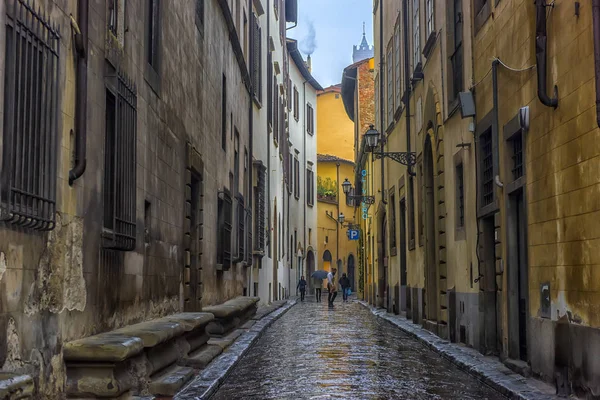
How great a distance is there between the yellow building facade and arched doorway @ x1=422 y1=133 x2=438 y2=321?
38.7 m

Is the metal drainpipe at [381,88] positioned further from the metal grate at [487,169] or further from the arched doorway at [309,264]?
the arched doorway at [309,264]

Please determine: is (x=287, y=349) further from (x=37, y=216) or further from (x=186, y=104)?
(x=37, y=216)

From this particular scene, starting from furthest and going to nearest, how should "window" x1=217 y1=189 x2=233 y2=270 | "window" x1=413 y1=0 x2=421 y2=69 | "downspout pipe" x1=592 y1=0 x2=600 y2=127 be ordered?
1. "window" x1=413 y1=0 x2=421 y2=69
2. "window" x1=217 y1=189 x2=233 y2=270
3. "downspout pipe" x1=592 y1=0 x2=600 y2=127

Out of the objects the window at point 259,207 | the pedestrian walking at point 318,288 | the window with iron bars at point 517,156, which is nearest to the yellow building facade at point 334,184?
the pedestrian walking at point 318,288

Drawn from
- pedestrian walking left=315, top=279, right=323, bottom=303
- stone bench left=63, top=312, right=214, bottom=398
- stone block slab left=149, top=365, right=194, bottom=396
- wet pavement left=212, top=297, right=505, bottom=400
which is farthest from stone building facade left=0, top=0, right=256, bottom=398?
pedestrian walking left=315, top=279, right=323, bottom=303

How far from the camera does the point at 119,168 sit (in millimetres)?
8594

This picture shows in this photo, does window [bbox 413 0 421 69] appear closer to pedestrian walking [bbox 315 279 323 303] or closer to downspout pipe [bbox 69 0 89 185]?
downspout pipe [bbox 69 0 89 185]

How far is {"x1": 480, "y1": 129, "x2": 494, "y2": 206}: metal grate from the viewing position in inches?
498

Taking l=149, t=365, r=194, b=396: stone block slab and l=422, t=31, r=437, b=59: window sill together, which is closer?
l=149, t=365, r=194, b=396: stone block slab

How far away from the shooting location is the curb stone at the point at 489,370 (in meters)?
8.78

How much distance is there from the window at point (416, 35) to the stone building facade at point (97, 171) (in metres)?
6.20

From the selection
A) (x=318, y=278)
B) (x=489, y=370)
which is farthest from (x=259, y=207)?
(x=489, y=370)

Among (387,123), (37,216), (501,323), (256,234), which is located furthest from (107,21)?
(387,123)

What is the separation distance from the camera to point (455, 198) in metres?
15.2
